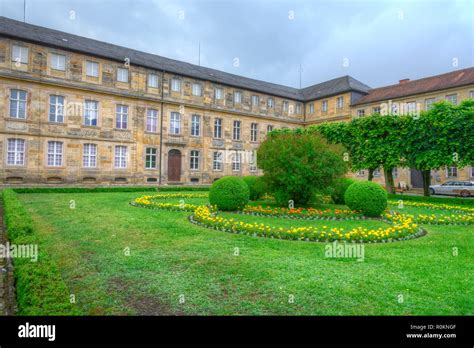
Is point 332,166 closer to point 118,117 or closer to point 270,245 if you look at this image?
point 270,245

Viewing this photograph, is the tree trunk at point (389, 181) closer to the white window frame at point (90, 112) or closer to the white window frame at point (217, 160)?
the white window frame at point (217, 160)

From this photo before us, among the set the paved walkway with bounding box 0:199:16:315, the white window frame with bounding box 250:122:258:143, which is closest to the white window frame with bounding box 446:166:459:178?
the white window frame with bounding box 250:122:258:143

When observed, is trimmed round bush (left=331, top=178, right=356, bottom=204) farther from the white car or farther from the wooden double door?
the wooden double door

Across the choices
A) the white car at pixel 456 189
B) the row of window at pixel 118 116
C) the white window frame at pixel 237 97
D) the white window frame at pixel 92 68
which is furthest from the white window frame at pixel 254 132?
the white car at pixel 456 189

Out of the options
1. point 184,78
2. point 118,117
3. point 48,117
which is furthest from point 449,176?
point 48,117

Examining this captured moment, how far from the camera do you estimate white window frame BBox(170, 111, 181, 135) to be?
29.2m

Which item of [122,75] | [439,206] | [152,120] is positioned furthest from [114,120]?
[439,206]

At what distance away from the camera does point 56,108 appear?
23.5m

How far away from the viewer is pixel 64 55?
23.6m

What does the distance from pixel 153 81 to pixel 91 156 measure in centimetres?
889

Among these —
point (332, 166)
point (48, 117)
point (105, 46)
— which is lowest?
point (332, 166)

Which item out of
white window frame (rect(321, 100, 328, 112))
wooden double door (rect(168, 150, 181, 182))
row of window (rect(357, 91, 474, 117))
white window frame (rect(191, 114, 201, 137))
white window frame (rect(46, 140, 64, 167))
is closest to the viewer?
white window frame (rect(46, 140, 64, 167))

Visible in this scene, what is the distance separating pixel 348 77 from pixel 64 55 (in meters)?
31.5

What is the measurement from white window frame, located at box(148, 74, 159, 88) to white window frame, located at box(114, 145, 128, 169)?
20.7 ft
